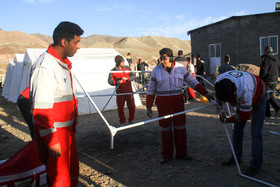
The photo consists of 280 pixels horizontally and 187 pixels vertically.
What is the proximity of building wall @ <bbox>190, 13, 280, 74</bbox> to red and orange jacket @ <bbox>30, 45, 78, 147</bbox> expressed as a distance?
1660 centimetres

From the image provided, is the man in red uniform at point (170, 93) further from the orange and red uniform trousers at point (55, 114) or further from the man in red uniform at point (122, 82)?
the man in red uniform at point (122, 82)

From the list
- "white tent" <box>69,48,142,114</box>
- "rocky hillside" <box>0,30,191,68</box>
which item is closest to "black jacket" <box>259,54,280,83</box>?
"white tent" <box>69,48,142,114</box>

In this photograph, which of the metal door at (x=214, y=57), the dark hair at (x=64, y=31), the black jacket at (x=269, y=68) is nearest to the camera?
the dark hair at (x=64, y=31)

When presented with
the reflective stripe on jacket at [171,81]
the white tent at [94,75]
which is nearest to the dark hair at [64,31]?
the reflective stripe on jacket at [171,81]

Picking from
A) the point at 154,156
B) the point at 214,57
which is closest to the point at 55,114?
the point at 154,156

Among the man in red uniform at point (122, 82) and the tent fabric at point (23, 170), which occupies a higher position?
the man in red uniform at point (122, 82)

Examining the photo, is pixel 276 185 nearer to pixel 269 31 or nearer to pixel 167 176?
pixel 167 176

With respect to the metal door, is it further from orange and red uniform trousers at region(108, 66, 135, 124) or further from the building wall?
orange and red uniform trousers at region(108, 66, 135, 124)

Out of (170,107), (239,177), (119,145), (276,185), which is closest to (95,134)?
(119,145)

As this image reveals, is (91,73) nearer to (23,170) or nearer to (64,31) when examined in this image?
(23,170)

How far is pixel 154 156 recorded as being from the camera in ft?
13.9

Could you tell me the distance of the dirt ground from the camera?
10.9 feet

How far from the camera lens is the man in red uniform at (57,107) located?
1.89 metres

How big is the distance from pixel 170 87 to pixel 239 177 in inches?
66.9
